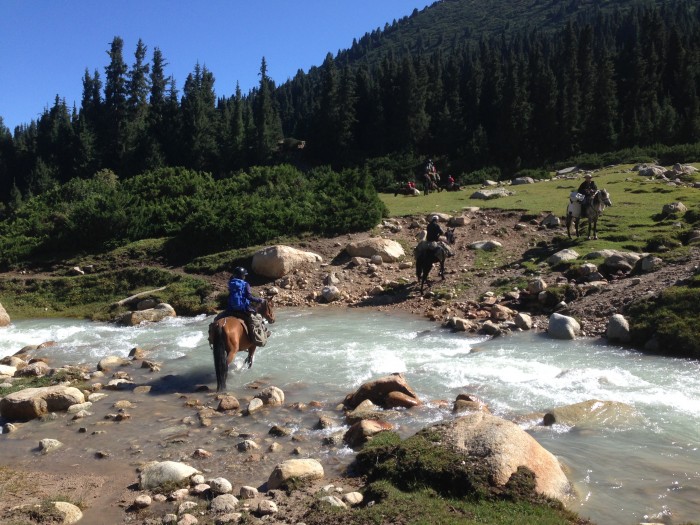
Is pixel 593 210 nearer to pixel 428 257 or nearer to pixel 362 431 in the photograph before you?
pixel 428 257

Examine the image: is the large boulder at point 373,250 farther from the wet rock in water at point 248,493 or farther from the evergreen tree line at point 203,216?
the wet rock in water at point 248,493

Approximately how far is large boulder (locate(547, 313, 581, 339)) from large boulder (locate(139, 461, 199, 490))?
33.8ft

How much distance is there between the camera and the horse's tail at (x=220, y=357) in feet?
39.3

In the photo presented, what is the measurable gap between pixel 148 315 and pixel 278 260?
5.14 metres

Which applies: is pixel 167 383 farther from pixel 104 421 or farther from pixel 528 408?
pixel 528 408

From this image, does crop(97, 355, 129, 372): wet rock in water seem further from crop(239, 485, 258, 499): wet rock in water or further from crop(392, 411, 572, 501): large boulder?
crop(392, 411, 572, 501): large boulder

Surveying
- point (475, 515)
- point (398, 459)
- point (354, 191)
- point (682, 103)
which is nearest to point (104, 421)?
point (398, 459)

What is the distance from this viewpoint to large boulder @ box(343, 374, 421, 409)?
10469mm

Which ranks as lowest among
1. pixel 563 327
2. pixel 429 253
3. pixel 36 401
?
pixel 563 327

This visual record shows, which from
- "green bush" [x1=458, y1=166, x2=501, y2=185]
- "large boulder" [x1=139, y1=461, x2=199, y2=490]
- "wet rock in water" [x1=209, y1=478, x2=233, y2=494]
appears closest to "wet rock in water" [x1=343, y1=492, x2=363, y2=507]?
"wet rock in water" [x1=209, y1=478, x2=233, y2=494]

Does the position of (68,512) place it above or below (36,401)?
below

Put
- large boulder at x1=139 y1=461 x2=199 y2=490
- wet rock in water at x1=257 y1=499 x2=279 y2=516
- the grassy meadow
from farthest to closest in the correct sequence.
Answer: the grassy meadow < large boulder at x1=139 y1=461 x2=199 y2=490 < wet rock in water at x1=257 y1=499 x2=279 y2=516

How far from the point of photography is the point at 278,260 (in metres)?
22.6

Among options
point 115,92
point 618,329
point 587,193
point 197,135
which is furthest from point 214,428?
point 115,92
